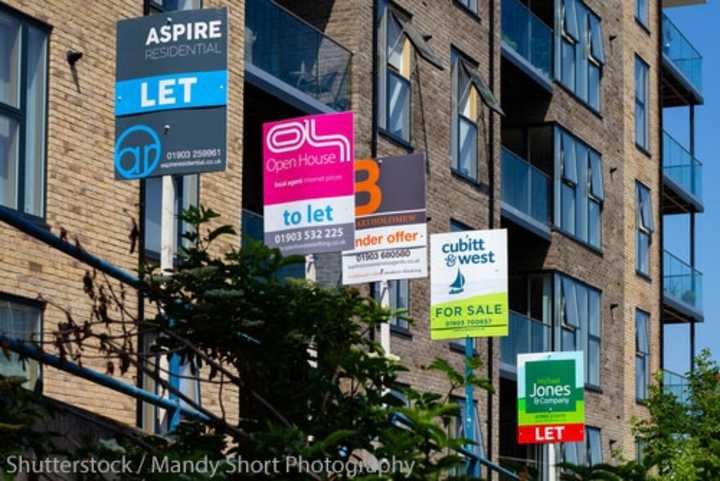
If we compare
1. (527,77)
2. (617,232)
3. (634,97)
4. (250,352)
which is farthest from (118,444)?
(634,97)

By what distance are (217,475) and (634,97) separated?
3981cm

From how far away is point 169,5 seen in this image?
21391 mm

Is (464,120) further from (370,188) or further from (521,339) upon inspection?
(370,188)

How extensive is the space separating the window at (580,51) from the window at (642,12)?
4052 mm

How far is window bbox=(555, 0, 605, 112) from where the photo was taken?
4019 cm

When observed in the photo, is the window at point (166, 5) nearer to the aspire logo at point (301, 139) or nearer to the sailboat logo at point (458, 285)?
the aspire logo at point (301, 139)

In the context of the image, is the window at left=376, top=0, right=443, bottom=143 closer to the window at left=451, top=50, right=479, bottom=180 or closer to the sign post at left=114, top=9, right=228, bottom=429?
the window at left=451, top=50, right=479, bottom=180

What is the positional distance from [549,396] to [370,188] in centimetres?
1028

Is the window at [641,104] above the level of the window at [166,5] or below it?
above

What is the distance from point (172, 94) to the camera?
12.5 metres

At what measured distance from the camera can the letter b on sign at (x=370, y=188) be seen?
2109 cm

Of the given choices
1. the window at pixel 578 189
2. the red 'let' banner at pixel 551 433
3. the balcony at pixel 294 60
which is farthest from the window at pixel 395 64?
the window at pixel 578 189

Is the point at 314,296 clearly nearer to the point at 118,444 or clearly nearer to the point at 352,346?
the point at 352,346

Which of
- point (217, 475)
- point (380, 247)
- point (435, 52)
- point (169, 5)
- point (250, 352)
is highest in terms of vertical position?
point (435, 52)
